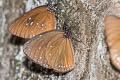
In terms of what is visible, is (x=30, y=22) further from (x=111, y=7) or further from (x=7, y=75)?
(x=7, y=75)

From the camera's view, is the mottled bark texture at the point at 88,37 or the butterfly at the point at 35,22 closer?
the mottled bark texture at the point at 88,37

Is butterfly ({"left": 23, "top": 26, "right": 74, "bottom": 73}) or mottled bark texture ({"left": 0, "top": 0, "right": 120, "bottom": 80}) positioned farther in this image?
butterfly ({"left": 23, "top": 26, "right": 74, "bottom": 73})

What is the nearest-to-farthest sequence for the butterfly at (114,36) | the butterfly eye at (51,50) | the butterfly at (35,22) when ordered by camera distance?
the butterfly at (114,36), the butterfly eye at (51,50), the butterfly at (35,22)

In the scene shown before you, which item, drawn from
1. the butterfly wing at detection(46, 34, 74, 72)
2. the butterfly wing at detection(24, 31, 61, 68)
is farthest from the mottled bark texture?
the butterfly wing at detection(24, 31, 61, 68)

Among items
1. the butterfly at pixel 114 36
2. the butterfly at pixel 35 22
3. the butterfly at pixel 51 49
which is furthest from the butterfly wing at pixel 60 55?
the butterfly at pixel 114 36

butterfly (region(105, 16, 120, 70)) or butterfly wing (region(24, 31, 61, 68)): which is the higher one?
butterfly (region(105, 16, 120, 70))

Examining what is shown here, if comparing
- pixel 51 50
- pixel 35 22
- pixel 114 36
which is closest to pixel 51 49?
pixel 51 50

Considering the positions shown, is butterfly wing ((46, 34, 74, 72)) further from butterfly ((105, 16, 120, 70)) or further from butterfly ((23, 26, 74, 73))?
butterfly ((105, 16, 120, 70))

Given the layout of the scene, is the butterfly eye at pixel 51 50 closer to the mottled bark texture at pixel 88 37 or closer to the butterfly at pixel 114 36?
the mottled bark texture at pixel 88 37
